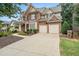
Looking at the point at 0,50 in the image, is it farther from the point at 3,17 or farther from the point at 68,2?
the point at 68,2

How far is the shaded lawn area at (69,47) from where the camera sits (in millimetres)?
2555

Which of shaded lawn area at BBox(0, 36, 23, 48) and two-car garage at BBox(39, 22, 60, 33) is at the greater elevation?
two-car garage at BBox(39, 22, 60, 33)

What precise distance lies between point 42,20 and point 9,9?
1.66ft

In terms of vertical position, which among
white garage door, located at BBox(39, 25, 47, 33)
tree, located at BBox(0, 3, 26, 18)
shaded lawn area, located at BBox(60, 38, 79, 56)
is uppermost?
tree, located at BBox(0, 3, 26, 18)

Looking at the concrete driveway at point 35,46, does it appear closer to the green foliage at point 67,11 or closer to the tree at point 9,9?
the green foliage at point 67,11

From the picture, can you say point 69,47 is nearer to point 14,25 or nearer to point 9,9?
point 14,25

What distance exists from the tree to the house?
0.11 meters

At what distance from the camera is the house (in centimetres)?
267

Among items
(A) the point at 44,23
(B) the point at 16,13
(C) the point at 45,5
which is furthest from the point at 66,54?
(B) the point at 16,13

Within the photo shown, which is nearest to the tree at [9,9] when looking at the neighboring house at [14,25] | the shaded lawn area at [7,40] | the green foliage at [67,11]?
the neighboring house at [14,25]

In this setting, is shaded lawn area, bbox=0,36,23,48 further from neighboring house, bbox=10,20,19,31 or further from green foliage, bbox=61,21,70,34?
green foliage, bbox=61,21,70,34

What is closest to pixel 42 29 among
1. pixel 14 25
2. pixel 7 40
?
pixel 14 25

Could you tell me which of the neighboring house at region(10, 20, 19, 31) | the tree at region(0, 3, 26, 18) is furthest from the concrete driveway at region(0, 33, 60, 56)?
the tree at region(0, 3, 26, 18)

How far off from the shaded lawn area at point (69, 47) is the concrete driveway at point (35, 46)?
0.23ft
